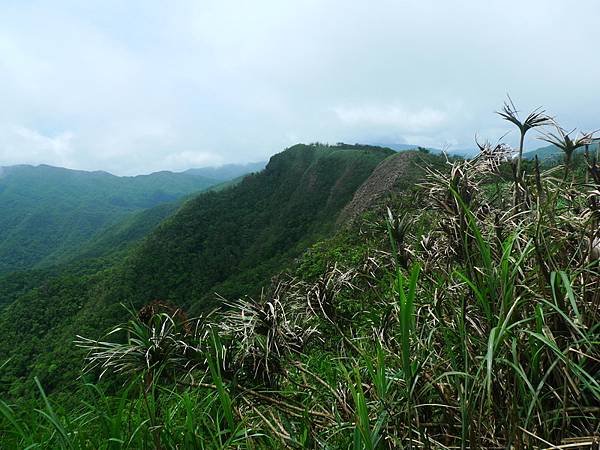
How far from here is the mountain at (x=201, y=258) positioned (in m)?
44.2

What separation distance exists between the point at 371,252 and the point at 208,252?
5892 cm

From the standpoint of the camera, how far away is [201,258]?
58.9 m

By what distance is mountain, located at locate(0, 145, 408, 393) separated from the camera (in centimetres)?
4419

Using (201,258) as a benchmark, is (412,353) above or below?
above

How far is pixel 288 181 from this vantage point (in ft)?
247

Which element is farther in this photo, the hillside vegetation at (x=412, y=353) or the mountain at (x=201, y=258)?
the mountain at (x=201, y=258)

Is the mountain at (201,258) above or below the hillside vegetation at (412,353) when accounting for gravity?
below

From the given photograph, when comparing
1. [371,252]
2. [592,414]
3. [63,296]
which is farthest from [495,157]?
[63,296]

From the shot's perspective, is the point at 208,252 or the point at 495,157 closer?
the point at 495,157

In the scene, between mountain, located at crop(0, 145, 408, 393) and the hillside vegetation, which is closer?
the hillside vegetation

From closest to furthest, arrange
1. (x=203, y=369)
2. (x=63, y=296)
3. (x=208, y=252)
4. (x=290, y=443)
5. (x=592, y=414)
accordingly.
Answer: (x=592, y=414) < (x=290, y=443) < (x=203, y=369) < (x=63, y=296) < (x=208, y=252)

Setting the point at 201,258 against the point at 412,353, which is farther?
the point at 201,258

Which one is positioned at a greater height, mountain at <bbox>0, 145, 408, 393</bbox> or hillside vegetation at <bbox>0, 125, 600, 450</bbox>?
hillside vegetation at <bbox>0, 125, 600, 450</bbox>

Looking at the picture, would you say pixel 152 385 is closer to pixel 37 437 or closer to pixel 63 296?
pixel 37 437
